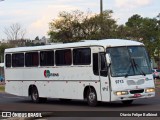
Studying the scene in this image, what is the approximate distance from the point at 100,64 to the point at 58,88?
3837mm

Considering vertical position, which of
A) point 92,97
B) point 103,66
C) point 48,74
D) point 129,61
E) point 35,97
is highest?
point 129,61

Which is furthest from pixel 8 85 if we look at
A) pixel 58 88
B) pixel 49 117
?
pixel 49 117

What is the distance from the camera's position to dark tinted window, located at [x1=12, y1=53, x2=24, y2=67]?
92.6 feet

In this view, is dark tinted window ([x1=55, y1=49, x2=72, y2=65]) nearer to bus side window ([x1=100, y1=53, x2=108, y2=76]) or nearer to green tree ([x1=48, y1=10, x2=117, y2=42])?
bus side window ([x1=100, y1=53, x2=108, y2=76])

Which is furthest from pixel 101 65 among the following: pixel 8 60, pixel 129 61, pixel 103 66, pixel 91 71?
pixel 8 60

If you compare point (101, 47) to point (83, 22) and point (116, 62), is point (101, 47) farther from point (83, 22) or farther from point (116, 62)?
point (83, 22)

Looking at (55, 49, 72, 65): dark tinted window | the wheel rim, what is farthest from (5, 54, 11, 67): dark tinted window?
the wheel rim

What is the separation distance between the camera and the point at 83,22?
164 ft

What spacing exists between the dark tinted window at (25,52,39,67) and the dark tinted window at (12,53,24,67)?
0.47m

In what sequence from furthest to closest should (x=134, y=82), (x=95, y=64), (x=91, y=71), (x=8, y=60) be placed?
(x=8, y=60)
(x=91, y=71)
(x=95, y=64)
(x=134, y=82)

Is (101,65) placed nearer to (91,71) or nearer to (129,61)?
(91,71)

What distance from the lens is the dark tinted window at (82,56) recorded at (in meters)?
23.0

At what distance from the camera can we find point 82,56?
2344 cm

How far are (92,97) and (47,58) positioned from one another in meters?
4.45
